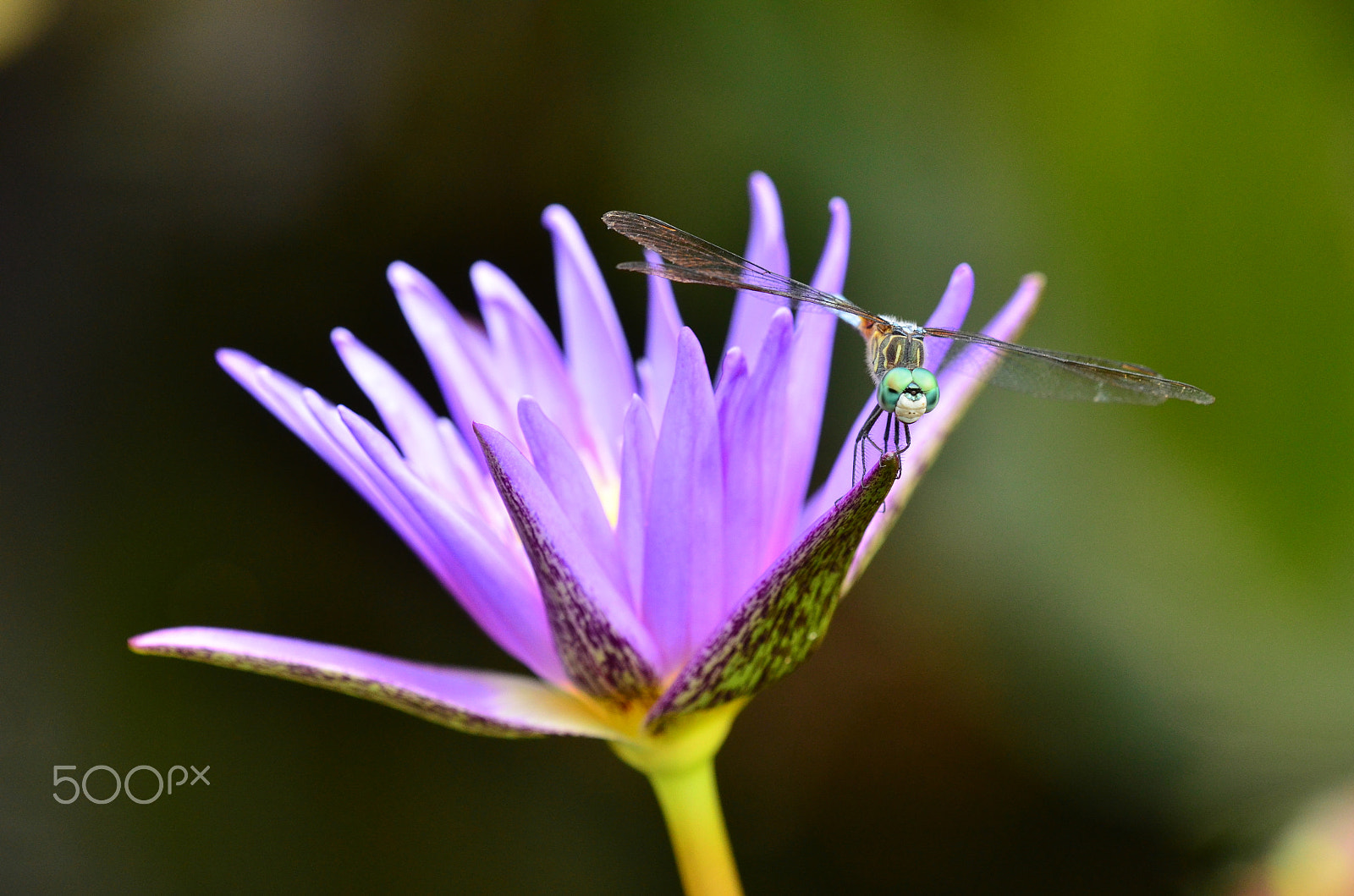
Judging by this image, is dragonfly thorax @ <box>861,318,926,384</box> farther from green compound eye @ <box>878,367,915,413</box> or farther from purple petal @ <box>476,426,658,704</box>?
purple petal @ <box>476,426,658,704</box>

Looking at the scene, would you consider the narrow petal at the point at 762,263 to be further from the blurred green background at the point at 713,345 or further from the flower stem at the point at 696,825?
the blurred green background at the point at 713,345

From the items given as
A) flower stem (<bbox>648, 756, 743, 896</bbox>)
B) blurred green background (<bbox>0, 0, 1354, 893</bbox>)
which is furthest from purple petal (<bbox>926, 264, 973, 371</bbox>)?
blurred green background (<bbox>0, 0, 1354, 893</bbox>)

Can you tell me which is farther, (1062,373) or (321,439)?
(1062,373)

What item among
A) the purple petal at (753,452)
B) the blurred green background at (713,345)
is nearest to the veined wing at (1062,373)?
the purple petal at (753,452)

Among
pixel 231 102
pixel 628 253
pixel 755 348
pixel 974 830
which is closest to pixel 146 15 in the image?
pixel 231 102

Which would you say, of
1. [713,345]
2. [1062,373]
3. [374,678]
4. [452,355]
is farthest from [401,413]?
[713,345]

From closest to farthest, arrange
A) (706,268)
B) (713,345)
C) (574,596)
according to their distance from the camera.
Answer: (574,596)
(706,268)
(713,345)

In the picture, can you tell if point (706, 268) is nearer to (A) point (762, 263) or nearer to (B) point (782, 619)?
(A) point (762, 263)
